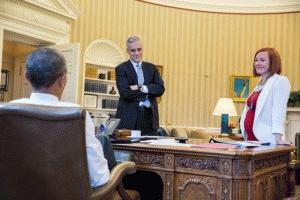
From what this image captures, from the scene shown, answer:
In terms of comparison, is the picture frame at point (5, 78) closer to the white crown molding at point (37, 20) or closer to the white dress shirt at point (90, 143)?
the white crown molding at point (37, 20)

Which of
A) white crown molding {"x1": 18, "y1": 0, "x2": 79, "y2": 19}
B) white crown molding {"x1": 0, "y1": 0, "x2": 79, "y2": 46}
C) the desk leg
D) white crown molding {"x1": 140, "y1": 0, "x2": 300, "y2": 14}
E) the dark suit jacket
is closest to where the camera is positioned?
the desk leg

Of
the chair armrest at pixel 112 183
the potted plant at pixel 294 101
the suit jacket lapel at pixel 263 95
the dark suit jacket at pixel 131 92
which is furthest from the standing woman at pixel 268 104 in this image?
the potted plant at pixel 294 101

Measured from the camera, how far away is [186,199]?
219cm

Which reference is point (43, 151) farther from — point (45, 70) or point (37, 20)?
point (37, 20)

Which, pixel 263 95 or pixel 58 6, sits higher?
pixel 58 6

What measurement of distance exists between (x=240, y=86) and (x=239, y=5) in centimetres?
203

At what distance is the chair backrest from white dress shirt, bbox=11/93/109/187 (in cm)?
10

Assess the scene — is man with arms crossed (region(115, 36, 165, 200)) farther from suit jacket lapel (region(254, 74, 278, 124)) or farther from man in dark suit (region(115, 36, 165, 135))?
suit jacket lapel (region(254, 74, 278, 124))

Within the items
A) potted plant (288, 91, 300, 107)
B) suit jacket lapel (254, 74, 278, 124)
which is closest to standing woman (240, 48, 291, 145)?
suit jacket lapel (254, 74, 278, 124)

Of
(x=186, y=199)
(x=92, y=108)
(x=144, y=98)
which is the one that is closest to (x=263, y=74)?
(x=144, y=98)

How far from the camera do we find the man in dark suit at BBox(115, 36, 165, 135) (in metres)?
3.17

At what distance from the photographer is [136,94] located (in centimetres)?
316

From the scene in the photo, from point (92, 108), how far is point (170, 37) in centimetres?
280

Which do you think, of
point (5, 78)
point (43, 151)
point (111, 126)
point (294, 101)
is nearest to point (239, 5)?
point (294, 101)
